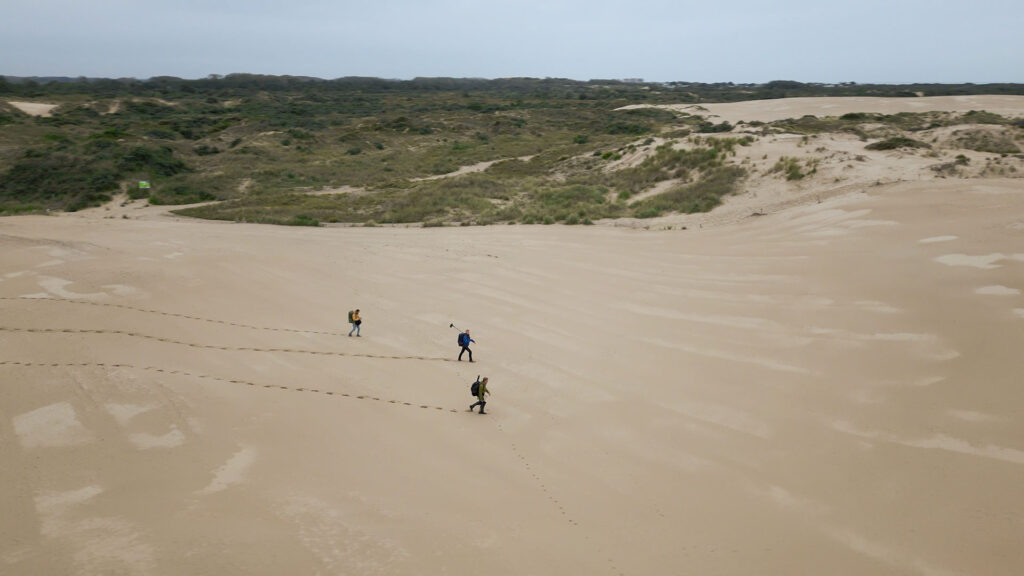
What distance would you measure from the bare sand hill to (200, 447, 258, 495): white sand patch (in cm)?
5

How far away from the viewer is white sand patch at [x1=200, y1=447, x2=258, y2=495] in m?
7.16

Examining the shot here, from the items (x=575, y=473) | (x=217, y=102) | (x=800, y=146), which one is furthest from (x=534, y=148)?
(x=217, y=102)

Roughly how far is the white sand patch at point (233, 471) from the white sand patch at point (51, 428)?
6.62 ft

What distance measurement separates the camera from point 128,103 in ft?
223

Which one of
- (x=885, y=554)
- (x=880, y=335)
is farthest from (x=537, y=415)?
(x=880, y=335)

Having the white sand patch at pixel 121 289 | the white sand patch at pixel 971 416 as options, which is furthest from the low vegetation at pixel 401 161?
the white sand patch at pixel 971 416

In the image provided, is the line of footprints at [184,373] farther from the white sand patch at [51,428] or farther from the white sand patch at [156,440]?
the white sand patch at [156,440]

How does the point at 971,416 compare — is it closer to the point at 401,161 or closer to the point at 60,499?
the point at 60,499

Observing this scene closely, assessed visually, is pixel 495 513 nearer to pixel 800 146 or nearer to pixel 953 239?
pixel 953 239

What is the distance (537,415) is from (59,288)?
1292 cm

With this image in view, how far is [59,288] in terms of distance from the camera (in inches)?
595

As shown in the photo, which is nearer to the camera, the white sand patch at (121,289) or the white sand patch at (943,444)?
the white sand patch at (943,444)

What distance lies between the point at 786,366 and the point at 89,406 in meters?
11.3

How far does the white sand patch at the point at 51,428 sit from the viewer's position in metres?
7.97
